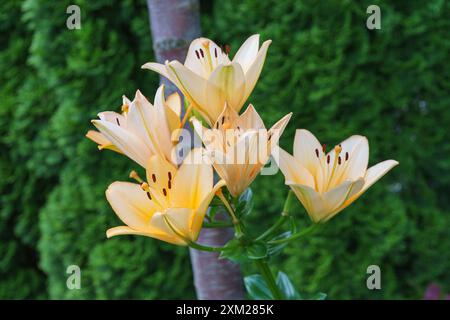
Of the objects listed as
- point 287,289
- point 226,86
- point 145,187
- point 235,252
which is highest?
point 226,86

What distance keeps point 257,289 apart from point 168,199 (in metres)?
0.38

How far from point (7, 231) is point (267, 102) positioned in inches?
55.5

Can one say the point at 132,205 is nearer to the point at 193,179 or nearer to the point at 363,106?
the point at 193,179

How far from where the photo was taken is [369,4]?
2014 millimetres

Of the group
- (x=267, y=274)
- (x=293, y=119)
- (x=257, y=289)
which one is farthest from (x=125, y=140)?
(x=293, y=119)

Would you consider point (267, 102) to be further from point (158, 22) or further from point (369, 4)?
point (158, 22)

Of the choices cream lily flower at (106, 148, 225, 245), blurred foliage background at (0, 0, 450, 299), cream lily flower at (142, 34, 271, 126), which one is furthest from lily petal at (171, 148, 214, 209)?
blurred foliage background at (0, 0, 450, 299)

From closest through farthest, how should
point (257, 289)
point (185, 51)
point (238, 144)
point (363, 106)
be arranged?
point (238, 144), point (257, 289), point (185, 51), point (363, 106)

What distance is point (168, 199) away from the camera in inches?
34.7

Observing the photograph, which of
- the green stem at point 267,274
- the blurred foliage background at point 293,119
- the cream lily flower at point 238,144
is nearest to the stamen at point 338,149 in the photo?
the cream lily flower at point 238,144

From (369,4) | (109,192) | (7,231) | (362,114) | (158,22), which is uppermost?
(369,4)

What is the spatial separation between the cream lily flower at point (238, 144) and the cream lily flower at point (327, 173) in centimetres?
4

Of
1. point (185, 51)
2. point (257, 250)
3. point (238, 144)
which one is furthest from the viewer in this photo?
point (185, 51)

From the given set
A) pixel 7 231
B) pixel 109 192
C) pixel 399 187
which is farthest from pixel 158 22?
pixel 7 231
